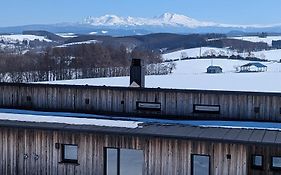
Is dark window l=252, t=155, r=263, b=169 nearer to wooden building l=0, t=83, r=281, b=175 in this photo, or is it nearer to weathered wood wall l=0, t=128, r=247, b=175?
wooden building l=0, t=83, r=281, b=175

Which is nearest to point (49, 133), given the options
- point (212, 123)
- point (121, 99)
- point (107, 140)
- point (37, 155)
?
point (37, 155)

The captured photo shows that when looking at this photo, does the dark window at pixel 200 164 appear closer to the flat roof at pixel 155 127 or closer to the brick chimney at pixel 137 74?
the flat roof at pixel 155 127

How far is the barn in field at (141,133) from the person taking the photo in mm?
16594

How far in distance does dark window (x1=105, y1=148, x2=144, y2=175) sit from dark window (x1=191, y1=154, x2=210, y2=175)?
5.99 feet

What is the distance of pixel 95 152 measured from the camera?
17.7 meters

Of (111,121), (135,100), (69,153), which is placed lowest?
(69,153)

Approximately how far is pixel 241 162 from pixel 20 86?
11382 millimetres

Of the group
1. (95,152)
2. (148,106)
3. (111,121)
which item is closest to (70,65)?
(148,106)

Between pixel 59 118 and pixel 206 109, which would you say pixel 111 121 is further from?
pixel 206 109

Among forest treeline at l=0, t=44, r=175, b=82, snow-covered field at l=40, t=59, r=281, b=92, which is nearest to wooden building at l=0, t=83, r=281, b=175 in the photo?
snow-covered field at l=40, t=59, r=281, b=92

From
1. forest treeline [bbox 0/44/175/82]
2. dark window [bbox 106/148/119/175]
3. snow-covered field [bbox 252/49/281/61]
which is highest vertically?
snow-covered field [bbox 252/49/281/61]

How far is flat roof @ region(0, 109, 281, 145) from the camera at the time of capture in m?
16.2

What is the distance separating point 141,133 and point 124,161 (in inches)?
62.1

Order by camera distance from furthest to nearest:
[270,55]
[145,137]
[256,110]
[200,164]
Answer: [270,55], [256,110], [200,164], [145,137]
